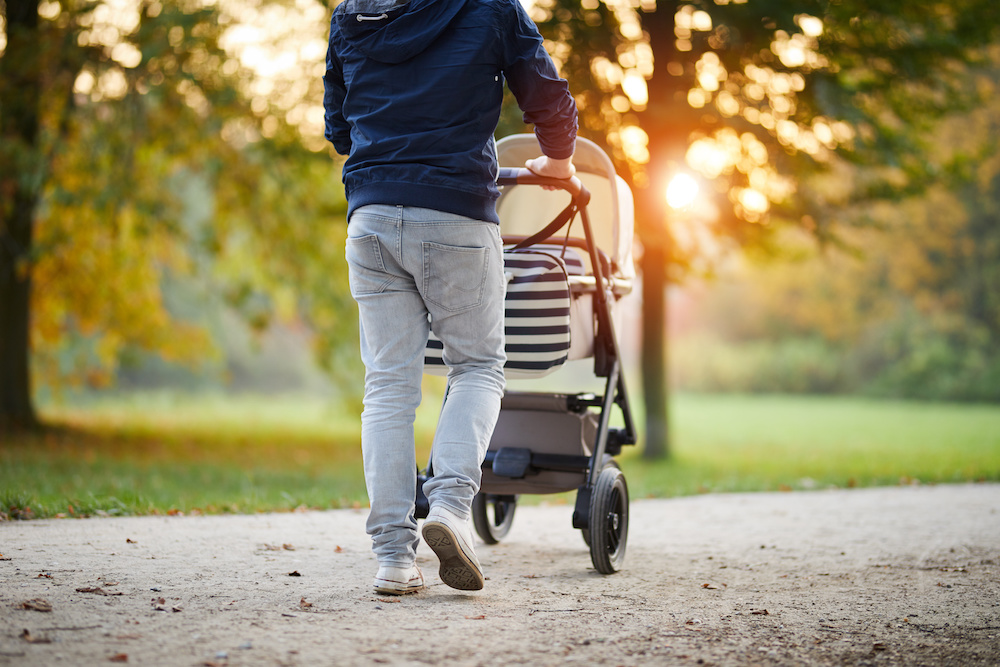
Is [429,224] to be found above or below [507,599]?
above

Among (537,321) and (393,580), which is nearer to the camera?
(393,580)

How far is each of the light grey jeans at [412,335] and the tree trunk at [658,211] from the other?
21.0 ft

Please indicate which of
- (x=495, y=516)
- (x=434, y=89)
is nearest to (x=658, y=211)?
(x=495, y=516)

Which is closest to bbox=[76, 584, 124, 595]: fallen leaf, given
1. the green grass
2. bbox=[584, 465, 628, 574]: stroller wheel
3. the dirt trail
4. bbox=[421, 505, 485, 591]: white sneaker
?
the dirt trail

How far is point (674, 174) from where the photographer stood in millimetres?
9477

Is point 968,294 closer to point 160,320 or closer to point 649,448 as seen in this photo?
point 649,448

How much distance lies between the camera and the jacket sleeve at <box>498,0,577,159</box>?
273cm

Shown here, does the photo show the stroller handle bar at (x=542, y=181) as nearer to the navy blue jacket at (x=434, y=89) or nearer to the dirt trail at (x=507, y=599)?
the navy blue jacket at (x=434, y=89)

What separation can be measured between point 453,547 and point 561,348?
37.3 inches

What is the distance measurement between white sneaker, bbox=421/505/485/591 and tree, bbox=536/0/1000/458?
21.4ft

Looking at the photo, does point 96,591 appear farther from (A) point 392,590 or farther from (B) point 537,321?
(B) point 537,321

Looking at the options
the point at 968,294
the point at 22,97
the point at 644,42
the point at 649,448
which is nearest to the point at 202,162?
the point at 22,97

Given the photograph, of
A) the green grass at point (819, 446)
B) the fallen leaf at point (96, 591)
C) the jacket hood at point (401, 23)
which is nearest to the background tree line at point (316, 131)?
the green grass at point (819, 446)

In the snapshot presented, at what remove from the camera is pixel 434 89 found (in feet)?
8.88
